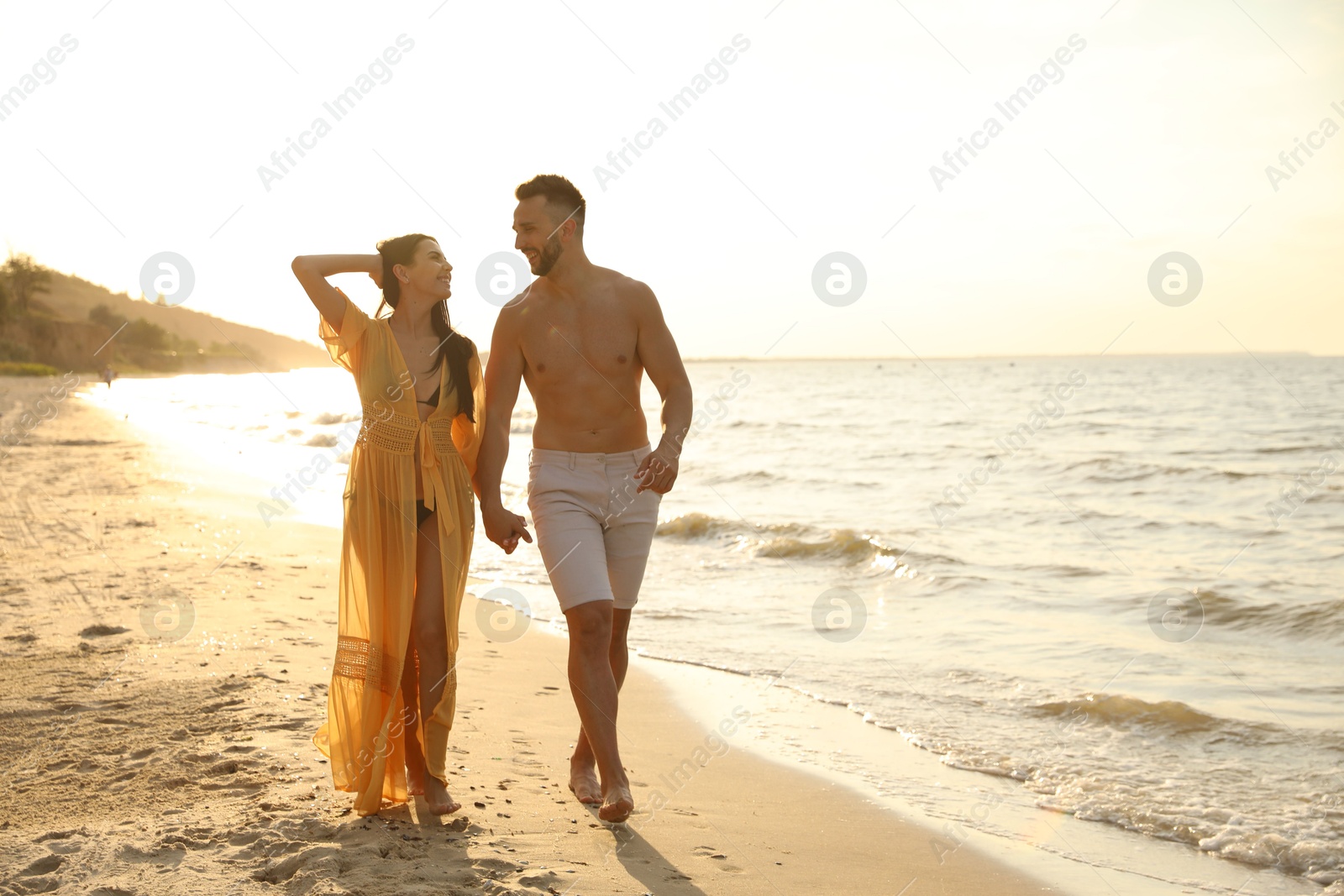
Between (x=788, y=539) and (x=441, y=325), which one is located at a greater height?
(x=441, y=325)

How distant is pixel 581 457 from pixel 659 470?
31 centimetres

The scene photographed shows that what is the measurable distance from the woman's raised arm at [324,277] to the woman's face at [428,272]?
17 cm

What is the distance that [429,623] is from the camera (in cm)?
354

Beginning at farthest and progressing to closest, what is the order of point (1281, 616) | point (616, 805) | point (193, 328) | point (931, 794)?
point (193, 328)
point (1281, 616)
point (931, 794)
point (616, 805)

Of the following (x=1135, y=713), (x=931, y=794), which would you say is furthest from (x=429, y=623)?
(x=1135, y=713)

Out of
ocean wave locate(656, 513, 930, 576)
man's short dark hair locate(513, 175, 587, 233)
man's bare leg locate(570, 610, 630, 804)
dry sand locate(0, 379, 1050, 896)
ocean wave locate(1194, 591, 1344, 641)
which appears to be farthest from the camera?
ocean wave locate(656, 513, 930, 576)

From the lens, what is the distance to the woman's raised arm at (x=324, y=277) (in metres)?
3.46

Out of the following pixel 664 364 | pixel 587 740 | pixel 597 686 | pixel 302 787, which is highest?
pixel 664 364

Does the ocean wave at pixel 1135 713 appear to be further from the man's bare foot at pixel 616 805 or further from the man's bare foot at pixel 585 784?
the man's bare foot at pixel 616 805

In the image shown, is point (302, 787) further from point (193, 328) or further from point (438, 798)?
point (193, 328)

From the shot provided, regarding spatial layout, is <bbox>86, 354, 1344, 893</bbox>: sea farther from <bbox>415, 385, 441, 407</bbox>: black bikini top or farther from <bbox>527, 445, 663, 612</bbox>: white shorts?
<bbox>415, 385, 441, 407</bbox>: black bikini top

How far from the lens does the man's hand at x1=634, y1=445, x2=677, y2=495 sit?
11.8 ft

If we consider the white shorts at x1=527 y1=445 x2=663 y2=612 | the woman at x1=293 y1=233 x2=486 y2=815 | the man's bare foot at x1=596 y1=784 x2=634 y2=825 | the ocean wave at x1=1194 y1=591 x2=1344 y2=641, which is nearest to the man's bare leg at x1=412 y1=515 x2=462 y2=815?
the woman at x1=293 y1=233 x2=486 y2=815

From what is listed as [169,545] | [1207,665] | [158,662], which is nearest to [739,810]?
[158,662]
